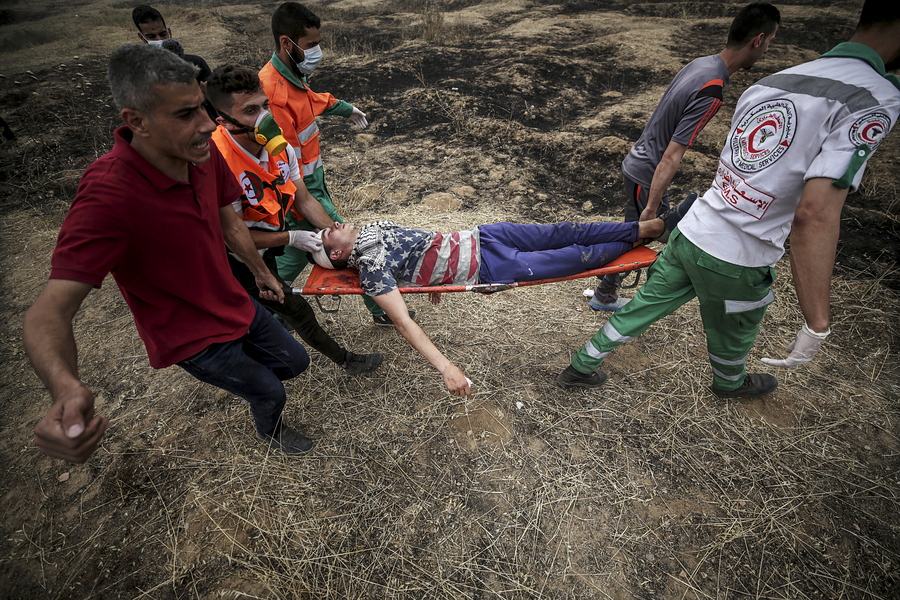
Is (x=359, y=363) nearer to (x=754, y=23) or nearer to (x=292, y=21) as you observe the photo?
(x=292, y=21)

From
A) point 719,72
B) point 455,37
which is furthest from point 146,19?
point 455,37

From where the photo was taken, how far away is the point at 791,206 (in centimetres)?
167

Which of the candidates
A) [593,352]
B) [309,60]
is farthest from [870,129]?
[309,60]

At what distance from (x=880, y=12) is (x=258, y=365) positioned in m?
2.78

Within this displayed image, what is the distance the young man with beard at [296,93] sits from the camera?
262 cm

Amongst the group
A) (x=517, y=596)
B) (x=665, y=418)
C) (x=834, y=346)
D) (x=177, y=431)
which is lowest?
(x=177, y=431)

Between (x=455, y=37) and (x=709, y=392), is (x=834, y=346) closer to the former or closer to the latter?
(x=709, y=392)

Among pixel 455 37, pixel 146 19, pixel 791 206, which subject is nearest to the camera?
pixel 791 206

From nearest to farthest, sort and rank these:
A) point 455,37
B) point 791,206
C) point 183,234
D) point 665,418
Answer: point 183,234, point 791,206, point 665,418, point 455,37

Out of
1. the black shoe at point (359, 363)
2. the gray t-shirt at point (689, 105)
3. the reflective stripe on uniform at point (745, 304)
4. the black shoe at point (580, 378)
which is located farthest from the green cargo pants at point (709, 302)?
the black shoe at point (359, 363)

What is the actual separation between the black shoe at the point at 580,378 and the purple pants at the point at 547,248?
613mm

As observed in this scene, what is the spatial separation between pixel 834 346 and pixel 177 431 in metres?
4.33

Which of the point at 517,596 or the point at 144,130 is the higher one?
the point at 144,130

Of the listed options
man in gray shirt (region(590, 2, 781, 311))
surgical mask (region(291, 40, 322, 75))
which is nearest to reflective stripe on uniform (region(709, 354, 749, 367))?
man in gray shirt (region(590, 2, 781, 311))
